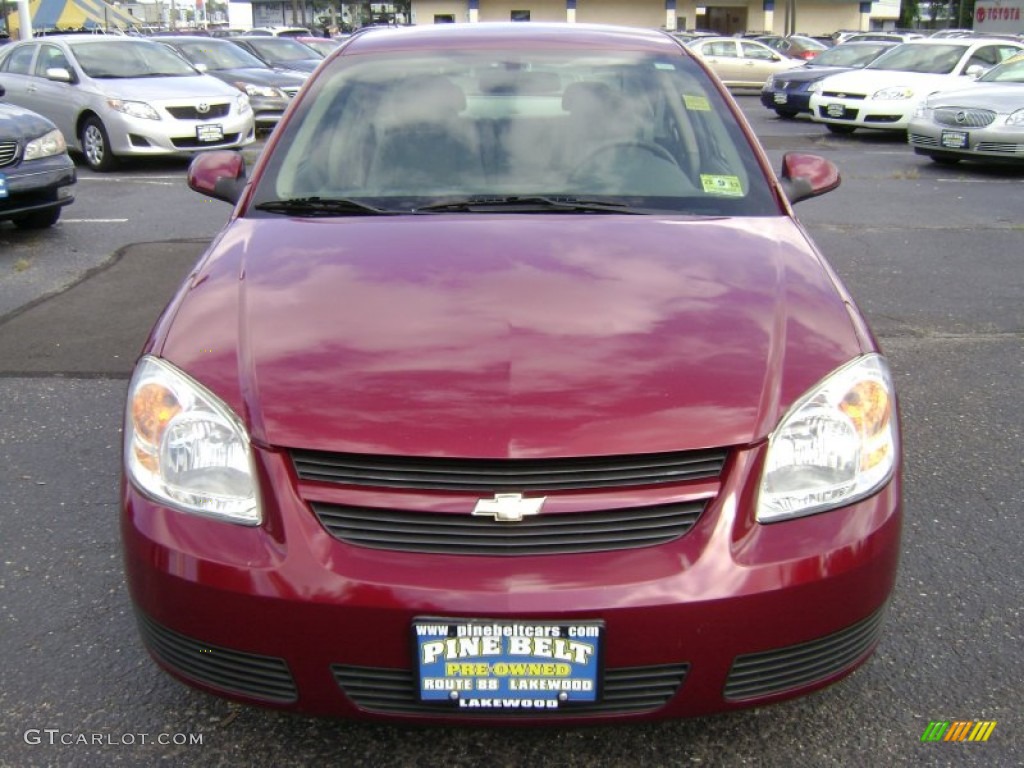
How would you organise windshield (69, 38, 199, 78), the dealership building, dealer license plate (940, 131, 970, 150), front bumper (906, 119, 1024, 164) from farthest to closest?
the dealership building → windshield (69, 38, 199, 78) → dealer license plate (940, 131, 970, 150) → front bumper (906, 119, 1024, 164)

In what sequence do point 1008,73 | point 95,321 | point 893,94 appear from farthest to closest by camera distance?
point 893,94 → point 1008,73 → point 95,321

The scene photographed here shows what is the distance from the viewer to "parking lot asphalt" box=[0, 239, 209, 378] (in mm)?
4934

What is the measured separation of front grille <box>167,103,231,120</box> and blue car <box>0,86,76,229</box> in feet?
12.3

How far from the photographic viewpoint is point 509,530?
6.39 ft

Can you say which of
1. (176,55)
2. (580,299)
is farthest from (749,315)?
(176,55)

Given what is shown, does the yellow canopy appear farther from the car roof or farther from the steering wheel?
the steering wheel

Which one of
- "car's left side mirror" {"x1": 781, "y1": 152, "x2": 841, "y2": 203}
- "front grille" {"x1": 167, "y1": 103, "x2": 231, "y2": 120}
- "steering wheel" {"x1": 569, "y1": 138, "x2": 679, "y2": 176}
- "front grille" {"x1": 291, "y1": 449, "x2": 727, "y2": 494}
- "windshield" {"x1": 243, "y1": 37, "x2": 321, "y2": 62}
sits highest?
"windshield" {"x1": 243, "y1": 37, "x2": 321, "y2": 62}

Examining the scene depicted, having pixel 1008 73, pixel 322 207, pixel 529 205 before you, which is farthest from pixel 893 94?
pixel 322 207

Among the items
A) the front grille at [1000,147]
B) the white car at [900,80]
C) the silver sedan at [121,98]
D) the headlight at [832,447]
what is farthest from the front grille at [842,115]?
the headlight at [832,447]

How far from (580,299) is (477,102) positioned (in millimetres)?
1224

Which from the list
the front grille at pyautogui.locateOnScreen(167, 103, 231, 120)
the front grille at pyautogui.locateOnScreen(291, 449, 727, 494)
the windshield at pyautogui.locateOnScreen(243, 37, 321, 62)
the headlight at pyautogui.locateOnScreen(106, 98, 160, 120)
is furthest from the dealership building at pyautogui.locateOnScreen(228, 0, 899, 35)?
the front grille at pyautogui.locateOnScreen(291, 449, 727, 494)

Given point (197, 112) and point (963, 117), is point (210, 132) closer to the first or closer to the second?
point (197, 112)

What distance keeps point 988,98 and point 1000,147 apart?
70 cm

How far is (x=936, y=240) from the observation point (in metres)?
7.99
